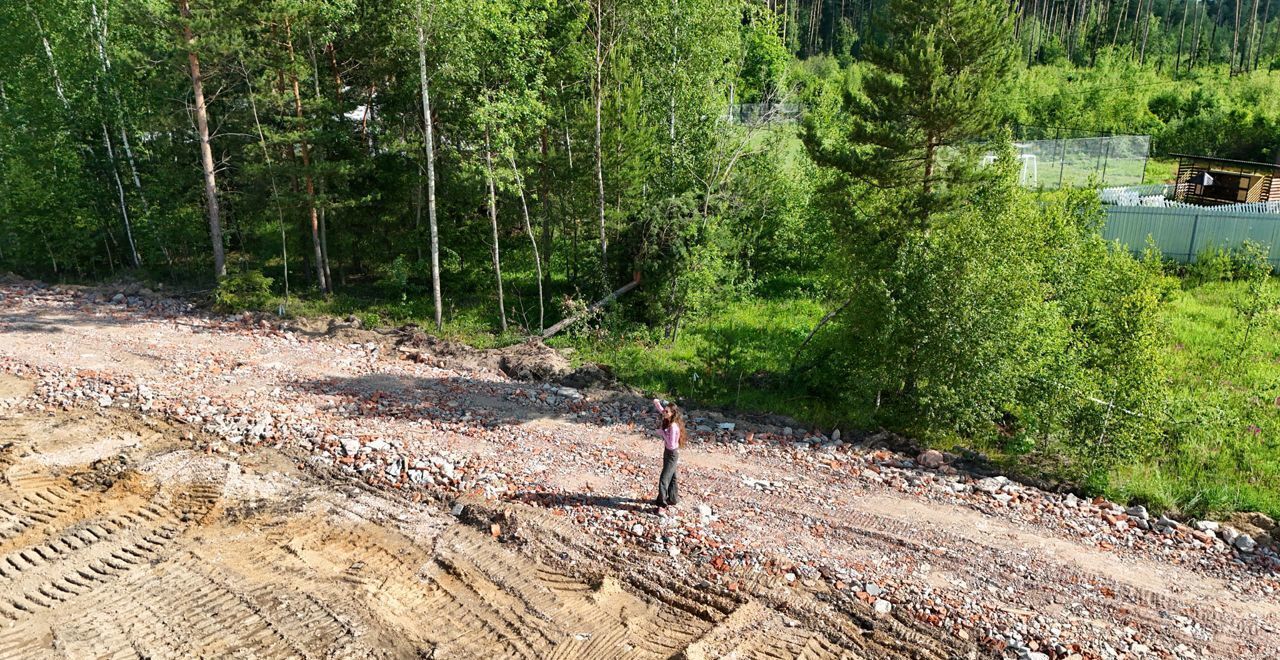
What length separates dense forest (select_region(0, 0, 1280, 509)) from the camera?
13820mm

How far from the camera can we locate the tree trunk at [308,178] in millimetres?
20109

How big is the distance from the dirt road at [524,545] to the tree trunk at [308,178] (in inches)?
298

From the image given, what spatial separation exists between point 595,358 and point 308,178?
9716 millimetres

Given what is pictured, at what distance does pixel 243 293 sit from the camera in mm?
21688

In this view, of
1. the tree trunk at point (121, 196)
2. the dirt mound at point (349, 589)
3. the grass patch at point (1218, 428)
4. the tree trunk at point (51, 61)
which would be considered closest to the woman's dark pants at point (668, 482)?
the dirt mound at point (349, 589)

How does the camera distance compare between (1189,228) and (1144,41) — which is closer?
(1189,228)

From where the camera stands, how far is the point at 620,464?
13055mm

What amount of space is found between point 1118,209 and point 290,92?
89.4 feet

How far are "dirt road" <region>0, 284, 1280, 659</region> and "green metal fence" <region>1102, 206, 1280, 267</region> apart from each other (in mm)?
18175

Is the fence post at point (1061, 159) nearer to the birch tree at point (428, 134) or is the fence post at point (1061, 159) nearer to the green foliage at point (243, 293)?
the birch tree at point (428, 134)

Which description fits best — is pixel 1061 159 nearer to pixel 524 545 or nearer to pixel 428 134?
pixel 428 134

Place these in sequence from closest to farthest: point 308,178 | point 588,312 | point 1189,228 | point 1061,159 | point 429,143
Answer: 1. point 429,143
2. point 308,178
3. point 588,312
4. point 1189,228
5. point 1061,159

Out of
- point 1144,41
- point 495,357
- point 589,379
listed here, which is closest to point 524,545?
point 589,379

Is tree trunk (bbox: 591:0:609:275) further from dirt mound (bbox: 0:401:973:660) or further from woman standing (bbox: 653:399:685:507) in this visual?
dirt mound (bbox: 0:401:973:660)
